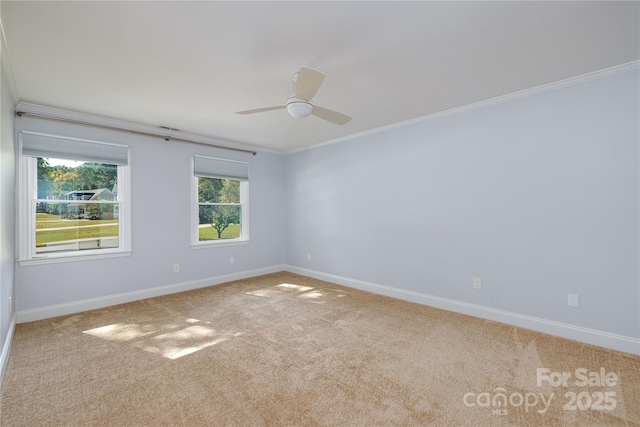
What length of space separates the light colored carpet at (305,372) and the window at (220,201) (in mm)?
1704

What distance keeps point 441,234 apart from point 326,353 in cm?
207

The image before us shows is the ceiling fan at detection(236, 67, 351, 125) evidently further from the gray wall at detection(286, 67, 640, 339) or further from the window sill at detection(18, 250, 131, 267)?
the window sill at detection(18, 250, 131, 267)

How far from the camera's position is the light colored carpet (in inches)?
70.1

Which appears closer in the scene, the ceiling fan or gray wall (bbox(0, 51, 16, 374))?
the ceiling fan

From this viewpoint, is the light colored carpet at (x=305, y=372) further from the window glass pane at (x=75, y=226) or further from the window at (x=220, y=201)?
the window at (x=220, y=201)

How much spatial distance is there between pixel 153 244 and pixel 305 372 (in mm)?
3061

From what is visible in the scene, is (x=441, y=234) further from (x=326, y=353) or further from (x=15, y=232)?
(x=15, y=232)

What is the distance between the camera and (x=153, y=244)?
13.6 feet

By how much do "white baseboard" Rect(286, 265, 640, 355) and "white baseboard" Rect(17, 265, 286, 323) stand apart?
2.16 metres

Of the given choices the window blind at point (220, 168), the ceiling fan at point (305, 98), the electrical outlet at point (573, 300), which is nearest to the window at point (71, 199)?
the window blind at point (220, 168)

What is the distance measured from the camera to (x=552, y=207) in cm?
287

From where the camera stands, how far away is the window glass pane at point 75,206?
3404 millimetres

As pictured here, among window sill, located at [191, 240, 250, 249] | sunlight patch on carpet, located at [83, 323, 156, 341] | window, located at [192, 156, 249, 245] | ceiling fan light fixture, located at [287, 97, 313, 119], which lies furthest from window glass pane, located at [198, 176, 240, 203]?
ceiling fan light fixture, located at [287, 97, 313, 119]

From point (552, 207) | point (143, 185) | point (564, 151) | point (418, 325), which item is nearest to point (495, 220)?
point (552, 207)
